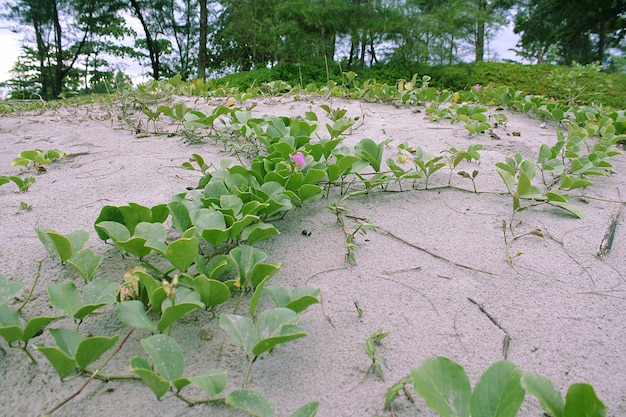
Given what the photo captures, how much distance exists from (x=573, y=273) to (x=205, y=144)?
174 centimetres

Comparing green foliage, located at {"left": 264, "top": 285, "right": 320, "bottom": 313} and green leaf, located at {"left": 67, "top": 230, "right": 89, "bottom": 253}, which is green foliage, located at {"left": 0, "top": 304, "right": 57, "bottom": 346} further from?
green foliage, located at {"left": 264, "top": 285, "right": 320, "bottom": 313}

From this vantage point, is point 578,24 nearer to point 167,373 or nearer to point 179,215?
point 179,215

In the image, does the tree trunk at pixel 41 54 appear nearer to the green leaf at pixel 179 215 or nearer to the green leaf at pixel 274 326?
the green leaf at pixel 179 215

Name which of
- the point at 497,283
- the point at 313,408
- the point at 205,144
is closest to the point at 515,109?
the point at 205,144

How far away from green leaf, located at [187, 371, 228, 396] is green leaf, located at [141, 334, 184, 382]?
64mm

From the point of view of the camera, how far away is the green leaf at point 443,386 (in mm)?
605

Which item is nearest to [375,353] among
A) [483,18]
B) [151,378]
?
[151,378]

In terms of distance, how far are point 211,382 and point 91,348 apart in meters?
0.21

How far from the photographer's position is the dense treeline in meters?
9.16

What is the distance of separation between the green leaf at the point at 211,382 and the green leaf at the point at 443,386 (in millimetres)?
283

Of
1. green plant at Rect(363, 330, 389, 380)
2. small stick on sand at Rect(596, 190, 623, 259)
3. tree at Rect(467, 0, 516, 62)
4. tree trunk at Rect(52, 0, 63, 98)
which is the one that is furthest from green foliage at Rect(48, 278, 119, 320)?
tree trunk at Rect(52, 0, 63, 98)

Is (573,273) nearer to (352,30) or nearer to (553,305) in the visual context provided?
(553,305)

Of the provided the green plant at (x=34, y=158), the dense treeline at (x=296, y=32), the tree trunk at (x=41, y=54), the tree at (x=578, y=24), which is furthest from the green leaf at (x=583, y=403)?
the tree trunk at (x=41, y=54)

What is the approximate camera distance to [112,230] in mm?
981
